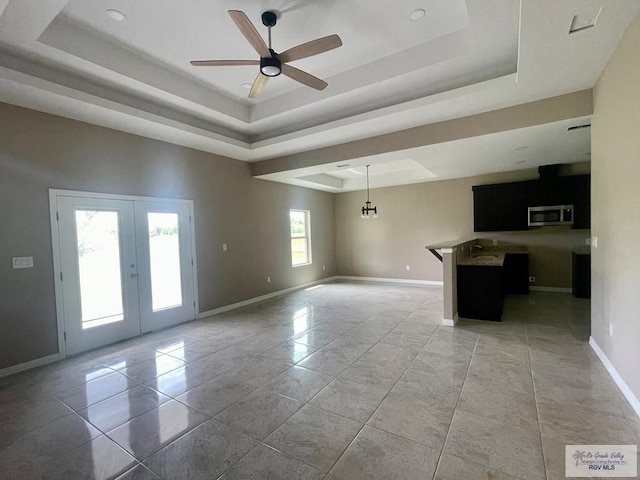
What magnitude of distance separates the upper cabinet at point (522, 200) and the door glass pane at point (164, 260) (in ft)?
20.9

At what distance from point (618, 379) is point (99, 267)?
580 centimetres

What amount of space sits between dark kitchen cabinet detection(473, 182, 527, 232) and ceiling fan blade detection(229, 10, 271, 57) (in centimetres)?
594

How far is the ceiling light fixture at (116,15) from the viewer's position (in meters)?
2.50

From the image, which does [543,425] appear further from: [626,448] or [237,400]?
[237,400]

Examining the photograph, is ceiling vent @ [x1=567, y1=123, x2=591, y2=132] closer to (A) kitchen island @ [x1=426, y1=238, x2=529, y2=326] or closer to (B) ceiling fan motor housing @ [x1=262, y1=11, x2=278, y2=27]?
(A) kitchen island @ [x1=426, y1=238, x2=529, y2=326]

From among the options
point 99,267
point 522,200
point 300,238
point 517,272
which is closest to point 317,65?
point 99,267

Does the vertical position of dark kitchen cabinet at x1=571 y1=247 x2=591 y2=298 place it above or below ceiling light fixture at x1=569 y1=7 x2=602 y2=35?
below

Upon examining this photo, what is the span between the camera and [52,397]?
8.81ft

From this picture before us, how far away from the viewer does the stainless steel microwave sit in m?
5.79

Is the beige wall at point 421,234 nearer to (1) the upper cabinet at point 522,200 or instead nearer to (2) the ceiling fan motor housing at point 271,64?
(1) the upper cabinet at point 522,200

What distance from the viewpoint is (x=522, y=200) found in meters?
6.21

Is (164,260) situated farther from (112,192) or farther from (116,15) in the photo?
(116,15)

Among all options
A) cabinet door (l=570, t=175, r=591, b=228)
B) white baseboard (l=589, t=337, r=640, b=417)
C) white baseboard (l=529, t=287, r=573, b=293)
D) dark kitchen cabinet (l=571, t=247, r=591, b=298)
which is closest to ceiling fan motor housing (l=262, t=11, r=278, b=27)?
white baseboard (l=589, t=337, r=640, b=417)

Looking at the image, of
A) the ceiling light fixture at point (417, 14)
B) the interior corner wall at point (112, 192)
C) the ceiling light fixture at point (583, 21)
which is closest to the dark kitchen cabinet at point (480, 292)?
the ceiling light fixture at point (583, 21)
